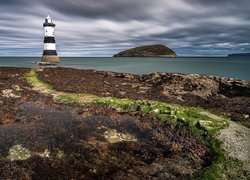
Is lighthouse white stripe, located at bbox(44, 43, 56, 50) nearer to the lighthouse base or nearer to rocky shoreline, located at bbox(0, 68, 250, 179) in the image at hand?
the lighthouse base

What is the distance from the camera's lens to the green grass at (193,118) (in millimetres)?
12047

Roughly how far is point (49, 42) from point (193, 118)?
219 feet

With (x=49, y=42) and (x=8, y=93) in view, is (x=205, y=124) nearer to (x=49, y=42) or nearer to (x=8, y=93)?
(x=8, y=93)

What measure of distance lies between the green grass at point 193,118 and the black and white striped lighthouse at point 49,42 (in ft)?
157

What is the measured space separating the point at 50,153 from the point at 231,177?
8.69 m

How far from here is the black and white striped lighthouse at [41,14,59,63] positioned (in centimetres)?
7469

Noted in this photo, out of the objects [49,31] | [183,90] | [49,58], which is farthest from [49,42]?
[183,90]

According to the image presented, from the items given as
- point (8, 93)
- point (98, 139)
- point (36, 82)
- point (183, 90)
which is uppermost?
point (36, 82)

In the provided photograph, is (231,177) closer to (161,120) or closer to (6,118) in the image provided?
(161,120)

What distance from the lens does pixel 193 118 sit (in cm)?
1945

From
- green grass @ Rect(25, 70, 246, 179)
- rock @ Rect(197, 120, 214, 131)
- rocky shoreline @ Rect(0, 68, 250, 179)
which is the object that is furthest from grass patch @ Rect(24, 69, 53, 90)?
rock @ Rect(197, 120, 214, 131)

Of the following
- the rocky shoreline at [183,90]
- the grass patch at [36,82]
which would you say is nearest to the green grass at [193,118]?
the grass patch at [36,82]

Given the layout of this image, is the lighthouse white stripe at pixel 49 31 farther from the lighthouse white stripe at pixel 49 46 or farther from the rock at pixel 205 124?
the rock at pixel 205 124

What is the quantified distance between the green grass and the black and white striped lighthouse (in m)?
47.7
